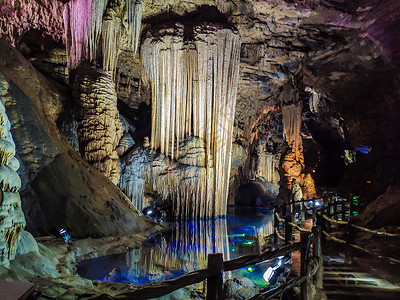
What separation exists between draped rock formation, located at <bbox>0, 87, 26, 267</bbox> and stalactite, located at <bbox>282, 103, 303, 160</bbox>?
1492 cm

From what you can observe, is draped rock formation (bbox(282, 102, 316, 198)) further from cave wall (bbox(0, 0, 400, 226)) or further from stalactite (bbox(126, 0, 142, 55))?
stalactite (bbox(126, 0, 142, 55))

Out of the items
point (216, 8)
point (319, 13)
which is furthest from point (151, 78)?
point (319, 13)

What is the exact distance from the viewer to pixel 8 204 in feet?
12.4

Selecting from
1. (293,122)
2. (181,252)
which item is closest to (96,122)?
(181,252)

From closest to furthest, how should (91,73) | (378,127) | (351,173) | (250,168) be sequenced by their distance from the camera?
(91,73), (378,127), (351,173), (250,168)

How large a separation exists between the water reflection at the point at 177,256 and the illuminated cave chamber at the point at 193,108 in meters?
2.18

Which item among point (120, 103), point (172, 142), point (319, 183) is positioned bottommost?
point (319, 183)

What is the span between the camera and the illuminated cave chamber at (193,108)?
1146cm

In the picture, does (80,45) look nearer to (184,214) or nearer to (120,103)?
(120,103)

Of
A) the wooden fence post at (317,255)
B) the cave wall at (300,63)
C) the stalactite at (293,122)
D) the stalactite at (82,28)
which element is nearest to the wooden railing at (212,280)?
the wooden fence post at (317,255)

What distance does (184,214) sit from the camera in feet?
41.2

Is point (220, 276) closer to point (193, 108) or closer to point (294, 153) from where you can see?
point (193, 108)

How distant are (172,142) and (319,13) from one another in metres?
7.40

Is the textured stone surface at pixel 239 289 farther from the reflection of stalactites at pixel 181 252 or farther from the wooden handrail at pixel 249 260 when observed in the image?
the wooden handrail at pixel 249 260
